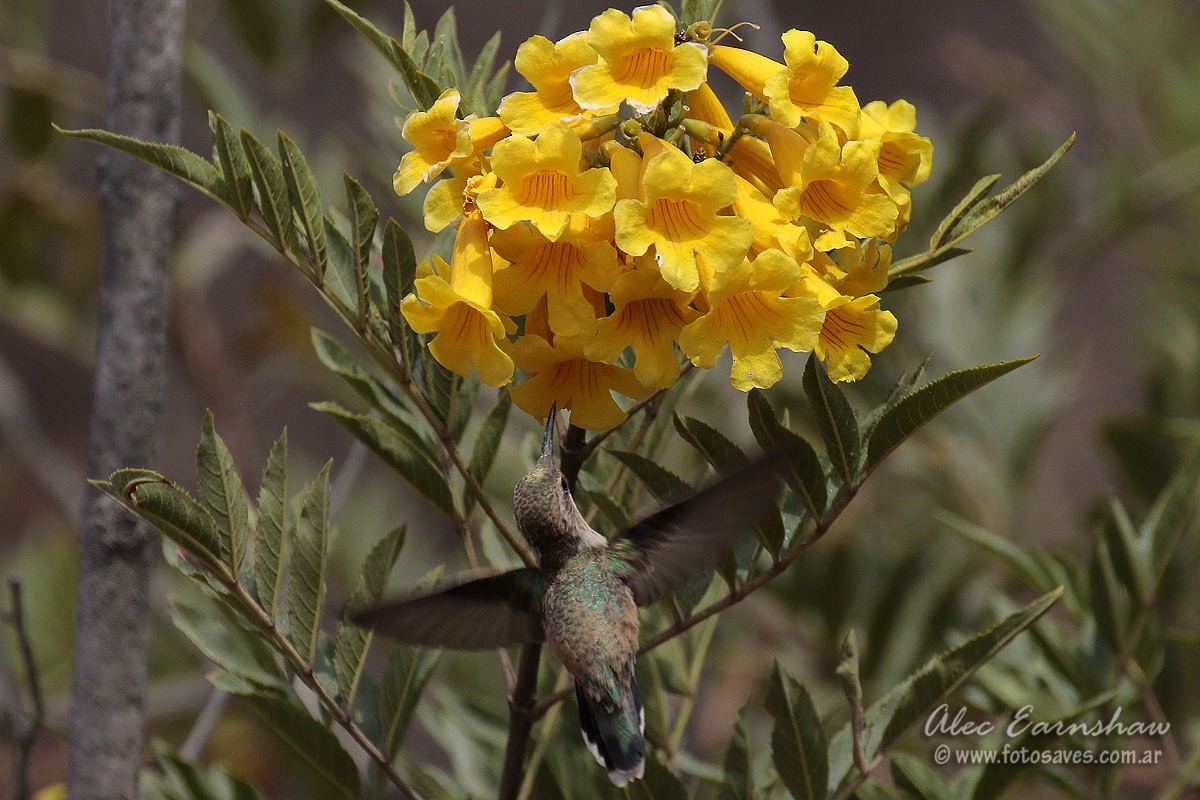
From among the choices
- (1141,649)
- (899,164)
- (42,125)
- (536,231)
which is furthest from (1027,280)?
(42,125)

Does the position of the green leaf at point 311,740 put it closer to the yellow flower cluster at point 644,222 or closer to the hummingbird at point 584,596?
the hummingbird at point 584,596

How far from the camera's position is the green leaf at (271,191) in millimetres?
886

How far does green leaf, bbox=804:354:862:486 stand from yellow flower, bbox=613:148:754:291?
12 cm

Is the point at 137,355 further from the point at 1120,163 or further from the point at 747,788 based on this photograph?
the point at 1120,163

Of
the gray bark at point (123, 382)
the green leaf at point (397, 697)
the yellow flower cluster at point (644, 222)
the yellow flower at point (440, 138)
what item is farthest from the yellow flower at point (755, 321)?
the gray bark at point (123, 382)

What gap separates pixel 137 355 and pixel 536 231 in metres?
0.49

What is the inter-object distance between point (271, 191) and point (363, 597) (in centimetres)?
35

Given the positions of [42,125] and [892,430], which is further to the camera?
[42,125]

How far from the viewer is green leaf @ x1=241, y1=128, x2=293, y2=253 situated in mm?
886

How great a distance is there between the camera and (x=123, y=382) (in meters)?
1.14

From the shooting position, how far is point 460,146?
2.86 feet

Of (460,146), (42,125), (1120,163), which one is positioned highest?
(42,125)

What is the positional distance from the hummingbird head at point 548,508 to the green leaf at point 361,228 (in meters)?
0.18

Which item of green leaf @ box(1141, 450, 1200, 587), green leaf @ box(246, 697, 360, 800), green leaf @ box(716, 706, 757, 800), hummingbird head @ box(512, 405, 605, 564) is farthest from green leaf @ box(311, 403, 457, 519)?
green leaf @ box(1141, 450, 1200, 587)
